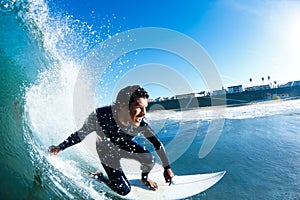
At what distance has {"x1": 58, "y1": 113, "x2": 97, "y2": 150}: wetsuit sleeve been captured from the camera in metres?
2.82

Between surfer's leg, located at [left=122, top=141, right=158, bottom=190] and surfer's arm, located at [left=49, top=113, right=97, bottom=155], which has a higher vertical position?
surfer's arm, located at [left=49, top=113, right=97, bottom=155]

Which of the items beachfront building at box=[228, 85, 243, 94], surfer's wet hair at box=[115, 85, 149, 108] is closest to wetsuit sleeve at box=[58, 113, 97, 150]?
surfer's wet hair at box=[115, 85, 149, 108]

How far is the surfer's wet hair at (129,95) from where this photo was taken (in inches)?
109

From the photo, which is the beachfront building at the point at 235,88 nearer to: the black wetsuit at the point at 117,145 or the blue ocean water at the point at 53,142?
the blue ocean water at the point at 53,142

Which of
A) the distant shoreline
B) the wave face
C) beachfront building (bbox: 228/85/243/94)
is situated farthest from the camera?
beachfront building (bbox: 228/85/243/94)

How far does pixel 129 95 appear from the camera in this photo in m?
2.81

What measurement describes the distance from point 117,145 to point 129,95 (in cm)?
101

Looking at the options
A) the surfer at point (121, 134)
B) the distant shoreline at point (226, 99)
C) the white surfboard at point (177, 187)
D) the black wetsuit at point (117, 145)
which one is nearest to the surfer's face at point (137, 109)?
the surfer at point (121, 134)

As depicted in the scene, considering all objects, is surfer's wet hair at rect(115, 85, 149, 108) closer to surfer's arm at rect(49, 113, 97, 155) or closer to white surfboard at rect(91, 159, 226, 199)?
surfer's arm at rect(49, 113, 97, 155)

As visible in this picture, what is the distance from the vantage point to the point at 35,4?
5781mm

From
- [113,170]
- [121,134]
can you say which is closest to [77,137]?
[121,134]

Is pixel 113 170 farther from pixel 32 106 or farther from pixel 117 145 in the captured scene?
pixel 32 106

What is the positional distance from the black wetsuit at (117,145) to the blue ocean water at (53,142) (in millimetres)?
325

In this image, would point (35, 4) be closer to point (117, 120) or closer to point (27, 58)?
point (27, 58)
